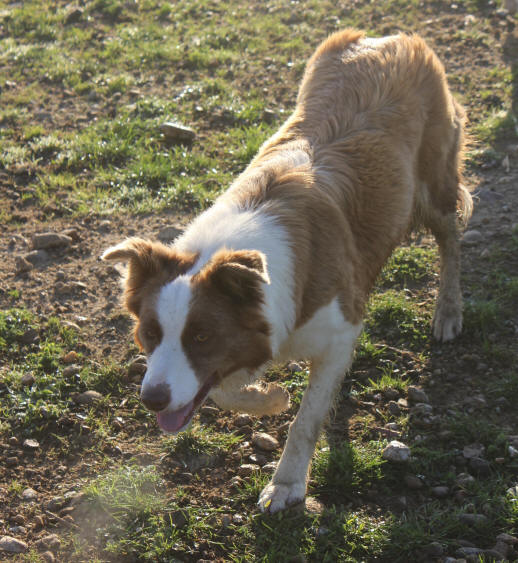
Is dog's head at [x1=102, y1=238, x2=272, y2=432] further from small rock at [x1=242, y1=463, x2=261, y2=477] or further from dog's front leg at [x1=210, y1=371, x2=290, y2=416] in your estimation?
small rock at [x1=242, y1=463, x2=261, y2=477]

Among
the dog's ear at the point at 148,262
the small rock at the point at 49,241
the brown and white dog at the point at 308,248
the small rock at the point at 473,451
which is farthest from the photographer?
the small rock at the point at 49,241

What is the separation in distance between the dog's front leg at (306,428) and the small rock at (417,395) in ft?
2.14

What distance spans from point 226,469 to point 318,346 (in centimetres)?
92

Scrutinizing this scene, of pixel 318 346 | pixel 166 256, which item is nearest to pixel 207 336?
pixel 166 256

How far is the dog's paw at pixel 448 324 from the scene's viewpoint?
496 centimetres

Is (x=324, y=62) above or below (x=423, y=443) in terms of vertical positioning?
above

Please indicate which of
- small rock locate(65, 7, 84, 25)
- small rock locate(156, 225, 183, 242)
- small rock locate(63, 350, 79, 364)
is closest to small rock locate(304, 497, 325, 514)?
small rock locate(63, 350, 79, 364)

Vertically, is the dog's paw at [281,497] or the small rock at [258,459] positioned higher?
the dog's paw at [281,497]

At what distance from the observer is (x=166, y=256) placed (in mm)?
3539

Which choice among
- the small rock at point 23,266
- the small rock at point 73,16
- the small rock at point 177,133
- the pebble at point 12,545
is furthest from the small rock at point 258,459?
the small rock at point 73,16

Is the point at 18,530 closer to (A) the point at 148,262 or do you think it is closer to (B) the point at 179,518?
(B) the point at 179,518

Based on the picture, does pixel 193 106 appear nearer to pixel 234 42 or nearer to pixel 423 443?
pixel 234 42

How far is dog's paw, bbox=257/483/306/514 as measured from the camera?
377cm

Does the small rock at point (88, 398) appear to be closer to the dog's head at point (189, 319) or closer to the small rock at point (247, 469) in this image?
the small rock at point (247, 469)
